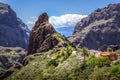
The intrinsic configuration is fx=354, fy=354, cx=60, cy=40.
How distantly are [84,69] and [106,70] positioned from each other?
24963 mm

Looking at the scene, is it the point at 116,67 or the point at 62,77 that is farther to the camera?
the point at 62,77

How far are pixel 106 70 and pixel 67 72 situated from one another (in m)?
36.3

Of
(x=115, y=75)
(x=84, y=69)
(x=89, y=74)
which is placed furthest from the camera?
(x=84, y=69)

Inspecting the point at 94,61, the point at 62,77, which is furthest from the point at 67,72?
the point at 94,61

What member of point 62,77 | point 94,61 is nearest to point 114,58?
point 94,61

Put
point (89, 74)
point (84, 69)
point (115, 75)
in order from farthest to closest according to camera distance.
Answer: point (84, 69)
point (89, 74)
point (115, 75)

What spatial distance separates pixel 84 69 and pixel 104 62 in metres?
12.7

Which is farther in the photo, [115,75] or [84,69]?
[84,69]

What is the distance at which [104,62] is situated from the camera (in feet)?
595

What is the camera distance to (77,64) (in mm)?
199625

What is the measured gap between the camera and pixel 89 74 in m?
177

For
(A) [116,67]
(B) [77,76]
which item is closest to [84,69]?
(B) [77,76]

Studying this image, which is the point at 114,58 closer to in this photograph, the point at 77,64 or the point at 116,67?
the point at 77,64

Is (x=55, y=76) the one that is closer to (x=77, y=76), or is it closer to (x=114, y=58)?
(x=77, y=76)
